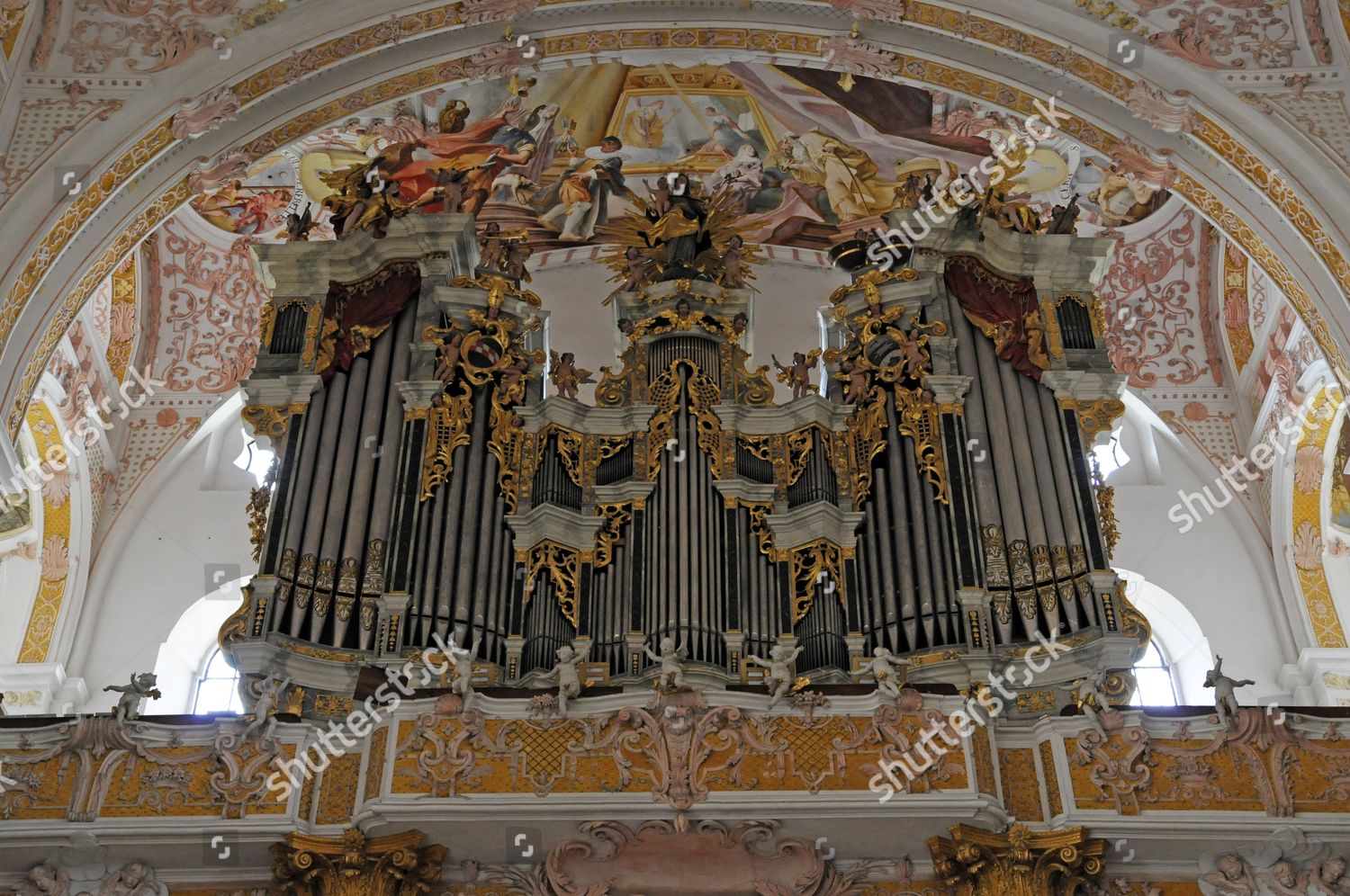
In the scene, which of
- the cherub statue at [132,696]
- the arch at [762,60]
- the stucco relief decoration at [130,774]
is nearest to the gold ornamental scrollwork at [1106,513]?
the arch at [762,60]

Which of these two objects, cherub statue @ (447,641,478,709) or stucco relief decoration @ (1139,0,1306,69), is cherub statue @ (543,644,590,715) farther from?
stucco relief decoration @ (1139,0,1306,69)

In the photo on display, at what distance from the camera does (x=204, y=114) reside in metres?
12.3

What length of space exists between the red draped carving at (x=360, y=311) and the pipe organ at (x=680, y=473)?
2cm

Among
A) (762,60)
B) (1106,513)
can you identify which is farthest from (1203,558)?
(762,60)

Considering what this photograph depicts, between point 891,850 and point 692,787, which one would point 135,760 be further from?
point 891,850

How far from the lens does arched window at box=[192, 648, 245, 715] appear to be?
14727 mm

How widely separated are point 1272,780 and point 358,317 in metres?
7.37

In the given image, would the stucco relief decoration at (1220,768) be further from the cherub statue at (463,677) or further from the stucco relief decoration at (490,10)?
the stucco relief decoration at (490,10)

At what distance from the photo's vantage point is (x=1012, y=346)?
1247 centimetres

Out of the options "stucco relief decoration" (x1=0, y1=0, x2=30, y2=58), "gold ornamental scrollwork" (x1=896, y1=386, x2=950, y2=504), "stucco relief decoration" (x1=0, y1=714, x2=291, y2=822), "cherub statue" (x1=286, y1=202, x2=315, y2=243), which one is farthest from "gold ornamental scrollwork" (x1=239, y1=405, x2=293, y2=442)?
"gold ornamental scrollwork" (x1=896, y1=386, x2=950, y2=504)

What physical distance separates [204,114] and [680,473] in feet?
14.7

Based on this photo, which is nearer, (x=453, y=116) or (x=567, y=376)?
(x=567, y=376)

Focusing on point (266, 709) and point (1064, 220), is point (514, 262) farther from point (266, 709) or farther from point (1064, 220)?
point (266, 709)

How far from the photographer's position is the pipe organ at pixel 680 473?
35.0 ft
